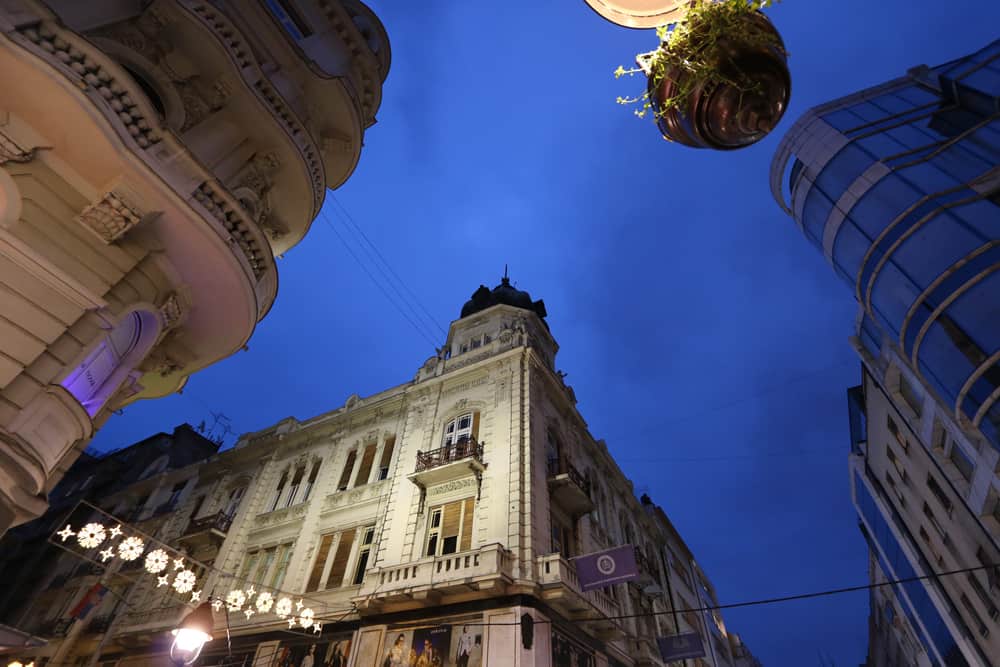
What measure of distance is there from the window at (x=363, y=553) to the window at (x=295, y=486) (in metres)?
5.59

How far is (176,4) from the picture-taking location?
1008cm

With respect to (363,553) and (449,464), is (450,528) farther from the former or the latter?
(363,553)

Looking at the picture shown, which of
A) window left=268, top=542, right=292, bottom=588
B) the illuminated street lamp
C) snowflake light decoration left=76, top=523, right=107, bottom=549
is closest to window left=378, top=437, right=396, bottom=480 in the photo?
window left=268, top=542, right=292, bottom=588

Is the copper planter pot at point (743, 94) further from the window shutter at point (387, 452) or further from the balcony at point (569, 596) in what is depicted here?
the window shutter at point (387, 452)

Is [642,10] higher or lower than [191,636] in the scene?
higher

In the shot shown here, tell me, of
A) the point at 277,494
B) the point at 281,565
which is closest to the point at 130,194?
the point at 281,565

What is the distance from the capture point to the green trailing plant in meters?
3.69

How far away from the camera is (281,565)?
18781mm

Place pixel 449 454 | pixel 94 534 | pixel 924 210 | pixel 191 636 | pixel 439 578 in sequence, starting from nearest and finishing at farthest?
pixel 191 636 < pixel 94 534 < pixel 924 210 < pixel 439 578 < pixel 449 454

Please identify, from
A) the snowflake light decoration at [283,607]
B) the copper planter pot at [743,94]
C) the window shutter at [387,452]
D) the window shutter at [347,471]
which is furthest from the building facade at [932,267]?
the window shutter at [347,471]

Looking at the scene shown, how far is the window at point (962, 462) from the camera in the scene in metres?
15.5

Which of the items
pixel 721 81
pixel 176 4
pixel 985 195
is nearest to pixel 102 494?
pixel 176 4

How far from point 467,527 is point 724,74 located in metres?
15.3

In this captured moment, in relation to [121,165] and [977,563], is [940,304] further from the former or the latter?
[121,165]
